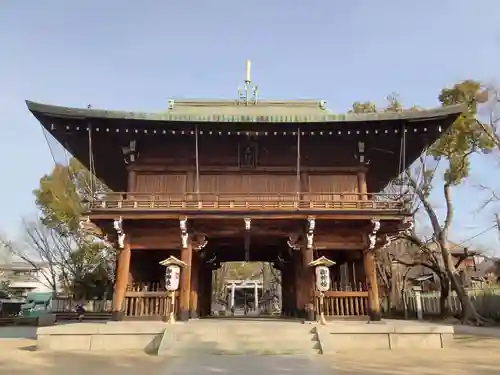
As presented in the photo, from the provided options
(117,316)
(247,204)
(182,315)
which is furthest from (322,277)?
(117,316)

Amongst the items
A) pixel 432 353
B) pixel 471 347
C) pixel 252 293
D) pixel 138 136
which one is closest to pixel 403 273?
pixel 252 293

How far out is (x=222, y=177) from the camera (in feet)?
61.2

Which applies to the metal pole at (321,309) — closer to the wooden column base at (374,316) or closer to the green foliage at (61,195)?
the wooden column base at (374,316)

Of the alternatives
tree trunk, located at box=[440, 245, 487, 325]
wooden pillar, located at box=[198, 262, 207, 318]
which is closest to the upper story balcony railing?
wooden pillar, located at box=[198, 262, 207, 318]

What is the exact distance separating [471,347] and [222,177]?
11.6 meters

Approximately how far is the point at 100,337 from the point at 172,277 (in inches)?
125

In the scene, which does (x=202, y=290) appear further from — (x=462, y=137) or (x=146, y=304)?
(x=462, y=137)

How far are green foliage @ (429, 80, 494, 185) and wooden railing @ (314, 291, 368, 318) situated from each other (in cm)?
1393

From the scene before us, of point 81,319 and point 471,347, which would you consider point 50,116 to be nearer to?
point 81,319

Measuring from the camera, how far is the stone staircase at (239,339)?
13602 millimetres

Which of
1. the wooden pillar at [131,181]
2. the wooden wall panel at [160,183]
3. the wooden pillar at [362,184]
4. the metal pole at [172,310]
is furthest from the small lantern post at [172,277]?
the wooden pillar at [362,184]

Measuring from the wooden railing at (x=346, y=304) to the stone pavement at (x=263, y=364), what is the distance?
126 inches

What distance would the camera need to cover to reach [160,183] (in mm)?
18422

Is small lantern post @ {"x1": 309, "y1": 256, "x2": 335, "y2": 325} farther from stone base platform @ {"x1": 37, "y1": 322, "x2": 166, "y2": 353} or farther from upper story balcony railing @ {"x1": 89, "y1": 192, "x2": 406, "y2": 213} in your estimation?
stone base platform @ {"x1": 37, "y1": 322, "x2": 166, "y2": 353}
